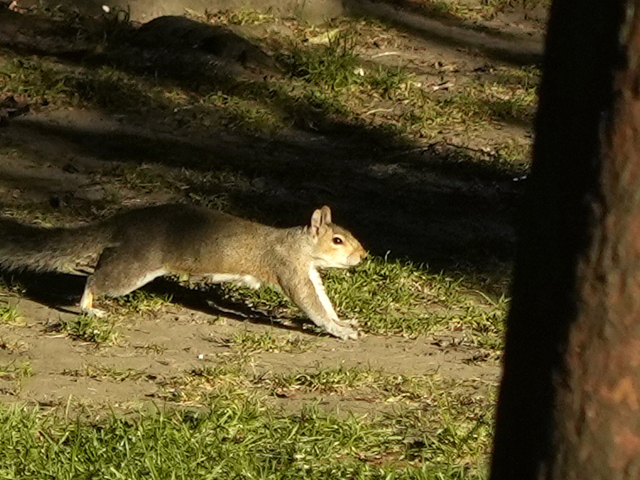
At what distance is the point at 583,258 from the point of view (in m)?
2.09

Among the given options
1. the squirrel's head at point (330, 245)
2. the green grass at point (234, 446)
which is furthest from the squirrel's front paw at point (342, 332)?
the green grass at point (234, 446)

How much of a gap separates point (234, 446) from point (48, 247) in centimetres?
242

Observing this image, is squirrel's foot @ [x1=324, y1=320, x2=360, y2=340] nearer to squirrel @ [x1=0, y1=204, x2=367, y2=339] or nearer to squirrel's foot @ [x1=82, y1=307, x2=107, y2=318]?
squirrel @ [x1=0, y1=204, x2=367, y2=339]

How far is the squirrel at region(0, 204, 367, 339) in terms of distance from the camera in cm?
678

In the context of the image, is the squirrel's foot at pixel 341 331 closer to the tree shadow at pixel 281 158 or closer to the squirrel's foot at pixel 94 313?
the squirrel's foot at pixel 94 313

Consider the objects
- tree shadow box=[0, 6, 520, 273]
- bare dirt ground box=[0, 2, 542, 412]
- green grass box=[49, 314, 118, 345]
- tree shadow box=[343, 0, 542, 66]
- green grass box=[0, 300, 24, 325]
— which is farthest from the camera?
tree shadow box=[343, 0, 542, 66]

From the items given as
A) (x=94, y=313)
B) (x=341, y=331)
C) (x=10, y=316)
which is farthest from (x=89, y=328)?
(x=341, y=331)

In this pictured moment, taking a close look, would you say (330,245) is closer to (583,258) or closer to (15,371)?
(15,371)

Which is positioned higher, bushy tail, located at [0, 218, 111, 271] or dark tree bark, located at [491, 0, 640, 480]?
dark tree bark, located at [491, 0, 640, 480]

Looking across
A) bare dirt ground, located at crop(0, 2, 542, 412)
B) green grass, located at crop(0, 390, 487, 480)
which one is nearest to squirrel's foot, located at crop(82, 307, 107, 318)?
bare dirt ground, located at crop(0, 2, 542, 412)

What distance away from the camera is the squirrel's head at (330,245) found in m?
6.96

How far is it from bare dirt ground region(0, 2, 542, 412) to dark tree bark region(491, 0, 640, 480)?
3415mm

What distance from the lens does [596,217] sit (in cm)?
206

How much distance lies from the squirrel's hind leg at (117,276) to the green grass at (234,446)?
160 cm
